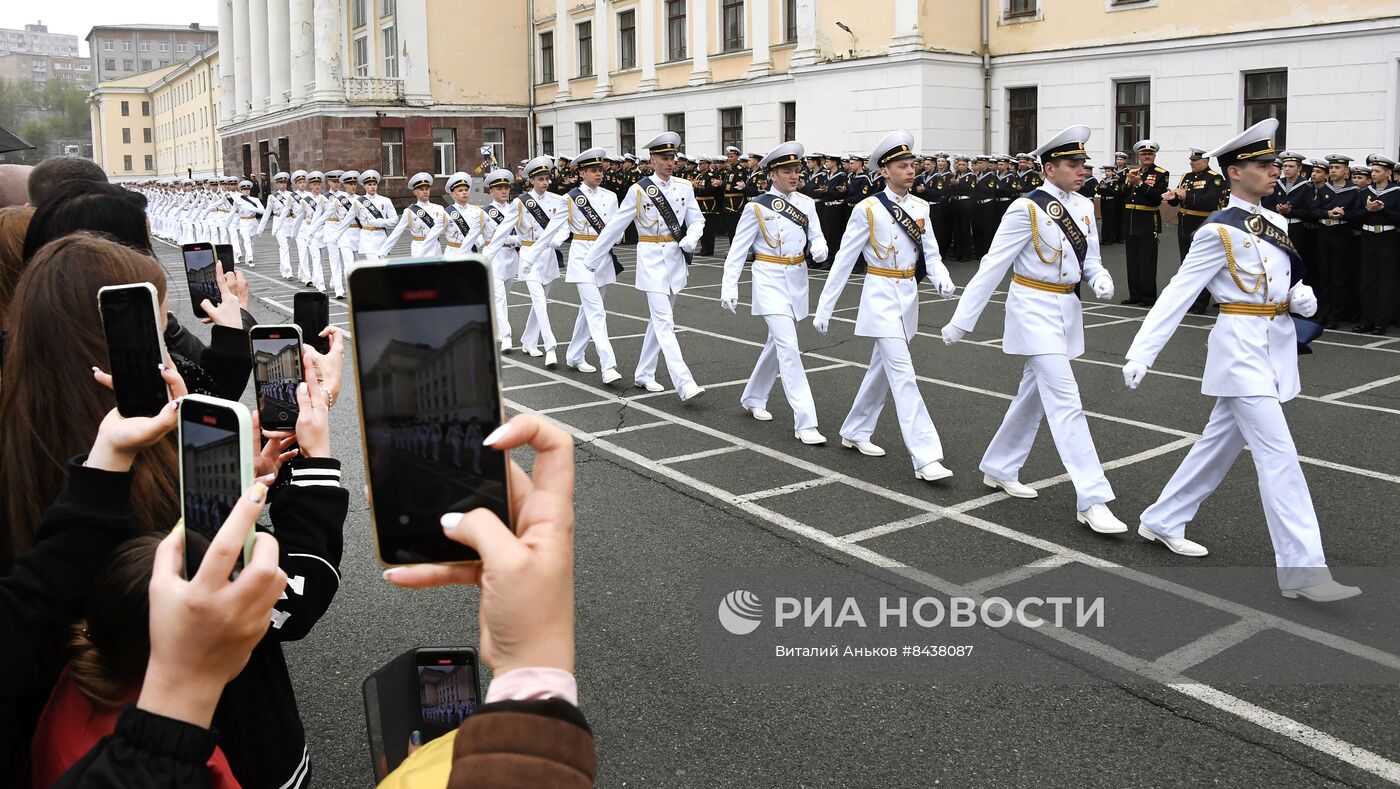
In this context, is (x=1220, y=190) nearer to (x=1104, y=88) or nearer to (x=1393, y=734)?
(x=1104, y=88)

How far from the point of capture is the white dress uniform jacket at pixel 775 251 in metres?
9.78

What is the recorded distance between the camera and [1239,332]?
6.14 meters

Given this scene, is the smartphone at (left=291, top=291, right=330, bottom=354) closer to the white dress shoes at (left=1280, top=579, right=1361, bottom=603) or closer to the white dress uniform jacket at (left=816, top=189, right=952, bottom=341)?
the white dress shoes at (left=1280, top=579, right=1361, bottom=603)

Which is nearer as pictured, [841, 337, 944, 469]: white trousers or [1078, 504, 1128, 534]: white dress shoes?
[1078, 504, 1128, 534]: white dress shoes

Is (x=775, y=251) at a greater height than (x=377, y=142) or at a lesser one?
lesser

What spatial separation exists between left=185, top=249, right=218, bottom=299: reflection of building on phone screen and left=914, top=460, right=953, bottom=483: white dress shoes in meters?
4.75

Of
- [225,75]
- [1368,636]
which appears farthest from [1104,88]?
[225,75]

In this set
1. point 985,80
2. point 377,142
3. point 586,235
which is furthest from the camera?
point 377,142

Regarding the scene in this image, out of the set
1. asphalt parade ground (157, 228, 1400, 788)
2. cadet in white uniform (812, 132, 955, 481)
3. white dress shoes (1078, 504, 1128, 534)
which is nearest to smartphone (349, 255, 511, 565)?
asphalt parade ground (157, 228, 1400, 788)

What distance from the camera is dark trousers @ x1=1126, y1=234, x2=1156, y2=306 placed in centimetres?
1802

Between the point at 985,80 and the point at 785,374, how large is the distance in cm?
2302

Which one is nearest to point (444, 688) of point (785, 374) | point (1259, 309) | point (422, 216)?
point (1259, 309)

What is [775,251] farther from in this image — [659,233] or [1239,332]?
[1239,332]

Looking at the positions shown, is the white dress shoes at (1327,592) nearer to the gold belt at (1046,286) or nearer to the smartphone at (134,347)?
the gold belt at (1046,286)
